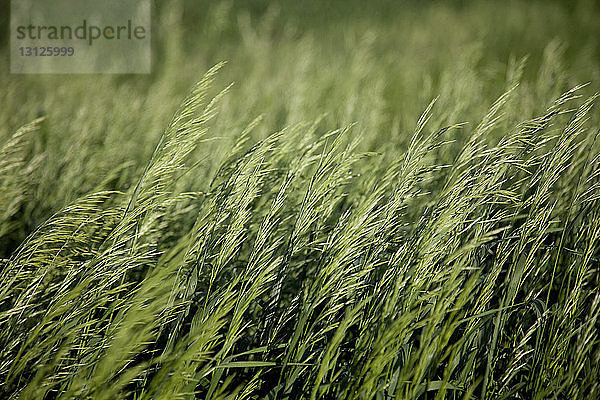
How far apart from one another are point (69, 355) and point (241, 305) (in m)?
0.60

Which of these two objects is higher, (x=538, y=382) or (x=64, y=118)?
(x=64, y=118)

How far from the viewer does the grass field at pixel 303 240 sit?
3.94 feet

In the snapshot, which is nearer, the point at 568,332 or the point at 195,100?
the point at 568,332

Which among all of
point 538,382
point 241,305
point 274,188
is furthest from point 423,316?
point 274,188

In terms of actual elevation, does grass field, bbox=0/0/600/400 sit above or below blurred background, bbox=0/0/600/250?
below

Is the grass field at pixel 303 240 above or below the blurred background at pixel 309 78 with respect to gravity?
below

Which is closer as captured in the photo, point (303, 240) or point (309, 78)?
point (303, 240)

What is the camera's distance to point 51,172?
2453 mm

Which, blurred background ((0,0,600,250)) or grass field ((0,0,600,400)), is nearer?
grass field ((0,0,600,400))

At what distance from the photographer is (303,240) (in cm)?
170

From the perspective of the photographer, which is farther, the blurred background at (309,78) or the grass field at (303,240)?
the blurred background at (309,78)

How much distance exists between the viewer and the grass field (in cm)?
120

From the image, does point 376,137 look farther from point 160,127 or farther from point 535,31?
point 535,31

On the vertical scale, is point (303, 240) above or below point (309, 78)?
below
